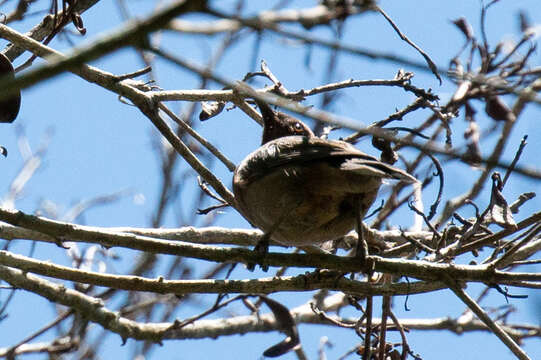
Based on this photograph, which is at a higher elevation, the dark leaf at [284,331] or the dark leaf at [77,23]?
the dark leaf at [77,23]

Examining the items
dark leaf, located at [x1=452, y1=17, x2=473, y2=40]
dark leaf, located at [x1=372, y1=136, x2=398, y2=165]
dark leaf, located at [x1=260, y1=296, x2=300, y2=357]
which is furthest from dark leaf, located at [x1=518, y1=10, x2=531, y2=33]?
dark leaf, located at [x1=260, y1=296, x2=300, y2=357]

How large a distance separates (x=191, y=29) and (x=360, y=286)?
229cm

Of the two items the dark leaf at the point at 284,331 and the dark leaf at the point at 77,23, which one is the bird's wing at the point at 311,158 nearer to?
the dark leaf at the point at 284,331

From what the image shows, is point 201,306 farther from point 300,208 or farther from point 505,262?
point 505,262

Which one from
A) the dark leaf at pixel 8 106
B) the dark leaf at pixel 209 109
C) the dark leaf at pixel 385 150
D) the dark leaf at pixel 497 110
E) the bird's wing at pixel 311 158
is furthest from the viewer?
the dark leaf at pixel 209 109

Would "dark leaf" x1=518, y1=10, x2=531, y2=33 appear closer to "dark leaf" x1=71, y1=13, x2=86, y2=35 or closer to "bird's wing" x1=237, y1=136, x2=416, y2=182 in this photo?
"bird's wing" x1=237, y1=136, x2=416, y2=182

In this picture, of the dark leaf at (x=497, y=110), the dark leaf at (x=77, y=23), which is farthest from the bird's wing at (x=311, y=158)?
the dark leaf at (x=77, y=23)

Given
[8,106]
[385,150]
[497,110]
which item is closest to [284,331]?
[385,150]

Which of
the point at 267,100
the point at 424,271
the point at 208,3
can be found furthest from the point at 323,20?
the point at 424,271

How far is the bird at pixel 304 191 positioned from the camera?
465cm

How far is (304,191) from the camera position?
483 cm

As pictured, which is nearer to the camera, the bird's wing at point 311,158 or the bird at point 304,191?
the bird's wing at point 311,158

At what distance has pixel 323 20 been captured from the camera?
214cm

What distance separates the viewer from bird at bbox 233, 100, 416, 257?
4.65 m
